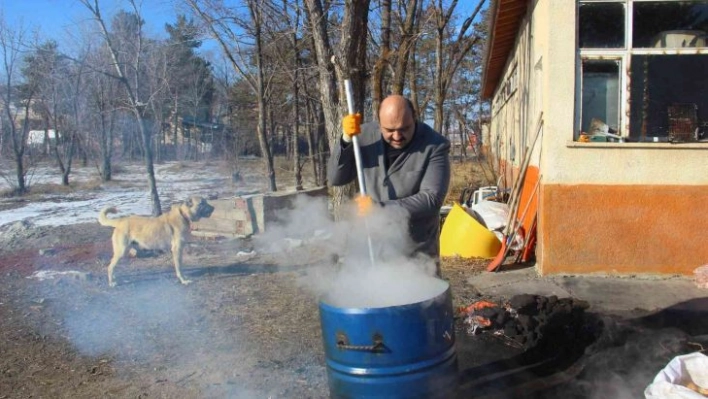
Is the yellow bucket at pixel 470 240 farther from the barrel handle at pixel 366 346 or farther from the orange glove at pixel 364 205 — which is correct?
the barrel handle at pixel 366 346

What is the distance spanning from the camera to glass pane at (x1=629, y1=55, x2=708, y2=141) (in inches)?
247

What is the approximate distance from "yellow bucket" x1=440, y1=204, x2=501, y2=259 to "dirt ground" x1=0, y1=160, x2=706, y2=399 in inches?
9.4

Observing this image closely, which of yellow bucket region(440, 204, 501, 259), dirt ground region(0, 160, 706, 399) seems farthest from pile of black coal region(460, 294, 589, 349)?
yellow bucket region(440, 204, 501, 259)

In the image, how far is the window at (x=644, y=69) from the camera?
6273 millimetres

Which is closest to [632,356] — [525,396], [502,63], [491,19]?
[525,396]

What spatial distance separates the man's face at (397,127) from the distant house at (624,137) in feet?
12.1

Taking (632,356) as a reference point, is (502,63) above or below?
above

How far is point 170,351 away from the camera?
477 centimetres

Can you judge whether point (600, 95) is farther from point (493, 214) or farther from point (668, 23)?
point (493, 214)

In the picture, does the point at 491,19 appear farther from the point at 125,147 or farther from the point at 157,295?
the point at 125,147

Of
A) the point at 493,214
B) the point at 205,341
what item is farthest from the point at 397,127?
the point at 493,214

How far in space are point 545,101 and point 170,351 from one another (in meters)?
4.76

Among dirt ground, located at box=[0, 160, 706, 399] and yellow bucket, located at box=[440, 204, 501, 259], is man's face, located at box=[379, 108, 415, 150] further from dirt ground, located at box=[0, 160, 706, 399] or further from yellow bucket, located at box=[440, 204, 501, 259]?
yellow bucket, located at box=[440, 204, 501, 259]

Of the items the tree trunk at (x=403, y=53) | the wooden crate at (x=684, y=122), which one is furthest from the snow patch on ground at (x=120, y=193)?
the wooden crate at (x=684, y=122)
